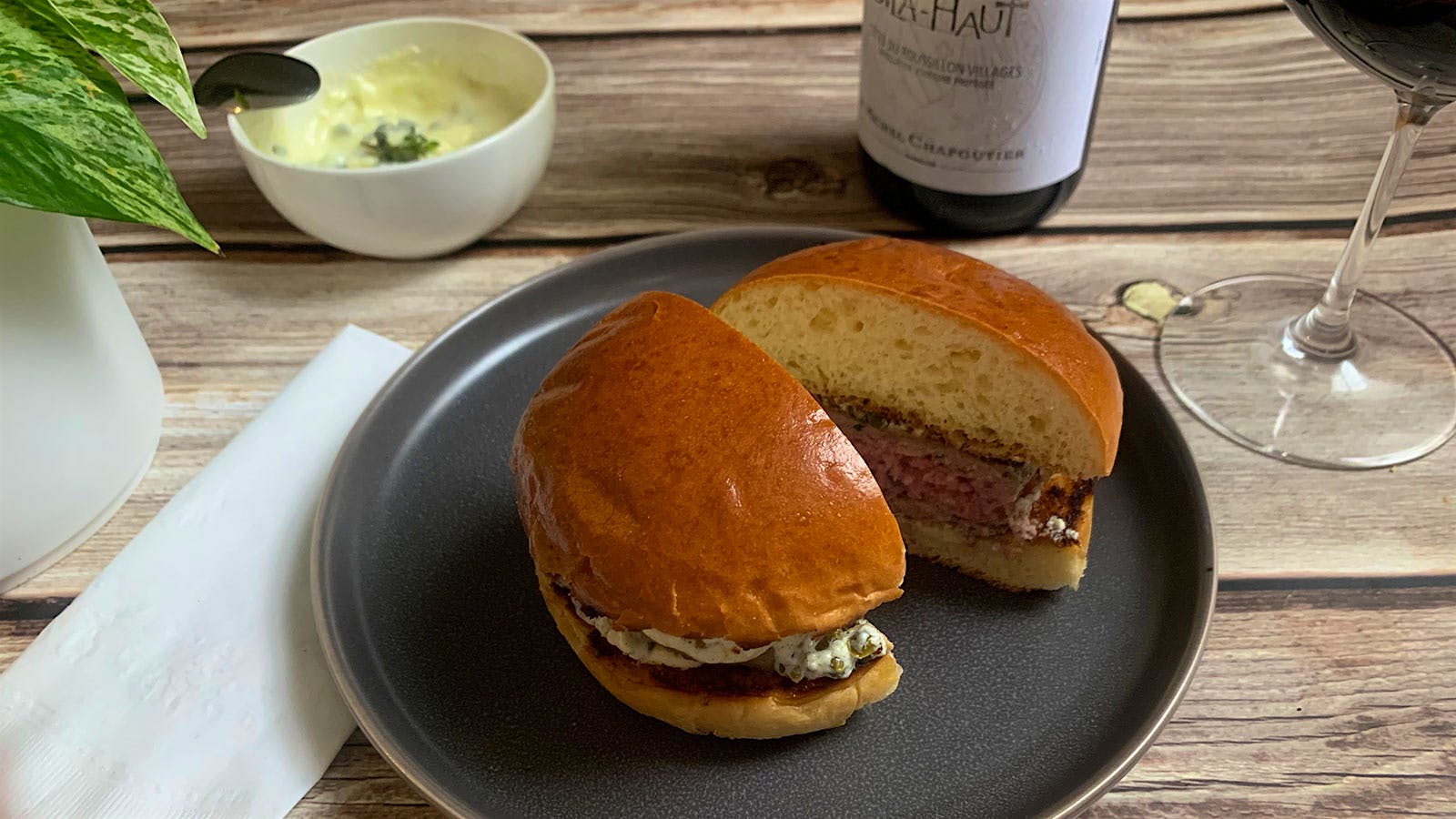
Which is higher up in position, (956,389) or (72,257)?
(72,257)

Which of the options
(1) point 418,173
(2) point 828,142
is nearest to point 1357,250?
(2) point 828,142

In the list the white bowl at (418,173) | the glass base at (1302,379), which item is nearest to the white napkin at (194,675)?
the white bowl at (418,173)

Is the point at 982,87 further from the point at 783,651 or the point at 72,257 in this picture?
the point at 72,257

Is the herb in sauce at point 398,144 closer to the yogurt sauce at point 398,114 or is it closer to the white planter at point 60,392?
the yogurt sauce at point 398,114

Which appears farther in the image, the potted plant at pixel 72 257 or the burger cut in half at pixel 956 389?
the burger cut in half at pixel 956 389

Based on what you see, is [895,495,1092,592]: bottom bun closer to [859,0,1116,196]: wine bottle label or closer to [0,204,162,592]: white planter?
[859,0,1116,196]: wine bottle label

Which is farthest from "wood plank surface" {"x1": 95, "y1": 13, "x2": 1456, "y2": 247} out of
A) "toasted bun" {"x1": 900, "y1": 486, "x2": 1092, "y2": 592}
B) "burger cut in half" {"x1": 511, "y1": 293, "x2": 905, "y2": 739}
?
"burger cut in half" {"x1": 511, "y1": 293, "x2": 905, "y2": 739}
